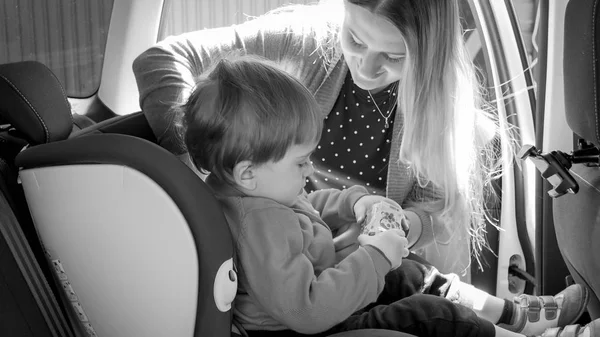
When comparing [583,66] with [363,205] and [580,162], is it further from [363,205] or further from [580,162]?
[363,205]

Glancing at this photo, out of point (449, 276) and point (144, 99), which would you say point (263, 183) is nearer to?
point (144, 99)

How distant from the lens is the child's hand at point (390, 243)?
60.6 inches

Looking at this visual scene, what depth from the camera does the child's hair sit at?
1477 millimetres

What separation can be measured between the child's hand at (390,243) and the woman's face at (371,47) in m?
0.49

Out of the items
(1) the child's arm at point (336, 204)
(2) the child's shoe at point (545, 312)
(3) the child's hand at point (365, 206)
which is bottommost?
(2) the child's shoe at point (545, 312)

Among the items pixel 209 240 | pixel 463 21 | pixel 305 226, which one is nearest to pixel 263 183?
pixel 305 226

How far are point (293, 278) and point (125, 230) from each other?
0.32 m

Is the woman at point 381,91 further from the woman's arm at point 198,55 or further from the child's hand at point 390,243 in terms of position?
the child's hand at point 390,243

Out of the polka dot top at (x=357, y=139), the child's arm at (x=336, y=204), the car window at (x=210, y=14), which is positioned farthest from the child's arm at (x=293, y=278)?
the car window at (x=210, y=14)

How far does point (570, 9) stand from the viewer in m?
1.57

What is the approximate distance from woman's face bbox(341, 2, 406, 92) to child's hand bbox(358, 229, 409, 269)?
0.49 metres

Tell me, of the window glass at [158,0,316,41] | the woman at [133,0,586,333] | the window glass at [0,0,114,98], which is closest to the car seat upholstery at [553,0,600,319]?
the woman at [133,0,586,333]

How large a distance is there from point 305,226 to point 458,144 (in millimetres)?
567

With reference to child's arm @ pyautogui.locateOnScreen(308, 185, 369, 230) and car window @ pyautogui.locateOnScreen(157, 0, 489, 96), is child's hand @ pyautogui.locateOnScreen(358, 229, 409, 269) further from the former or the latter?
car window @ pyautogui.locateOnScreen(157, 0, 489, 96)
